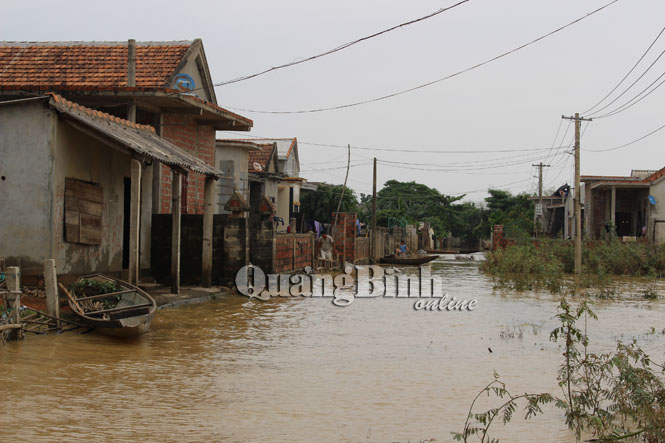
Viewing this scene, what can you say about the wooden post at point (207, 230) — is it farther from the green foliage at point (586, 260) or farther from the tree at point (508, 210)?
the tree at point (508, 210)

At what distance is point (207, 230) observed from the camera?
16.6 m

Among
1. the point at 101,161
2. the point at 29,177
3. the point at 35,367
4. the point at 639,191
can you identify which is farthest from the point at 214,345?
the point at 639,191

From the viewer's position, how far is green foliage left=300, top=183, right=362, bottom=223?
139ft

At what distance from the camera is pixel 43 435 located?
5883 mm

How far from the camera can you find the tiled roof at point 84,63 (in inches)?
749

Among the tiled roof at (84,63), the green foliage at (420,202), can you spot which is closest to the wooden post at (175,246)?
the tiled roof at (84,63)

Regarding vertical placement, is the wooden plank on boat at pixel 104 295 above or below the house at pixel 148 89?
below

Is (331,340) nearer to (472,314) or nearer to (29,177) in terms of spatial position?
(472,314)

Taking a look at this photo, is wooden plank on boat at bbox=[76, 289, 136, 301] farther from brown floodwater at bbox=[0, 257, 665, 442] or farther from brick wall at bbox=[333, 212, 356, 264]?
brick wall at bbox=[333, 212, 356, 264]

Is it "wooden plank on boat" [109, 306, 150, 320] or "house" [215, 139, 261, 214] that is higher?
"house" [215, 139, 261, 214]

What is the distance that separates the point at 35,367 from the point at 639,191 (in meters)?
34.5

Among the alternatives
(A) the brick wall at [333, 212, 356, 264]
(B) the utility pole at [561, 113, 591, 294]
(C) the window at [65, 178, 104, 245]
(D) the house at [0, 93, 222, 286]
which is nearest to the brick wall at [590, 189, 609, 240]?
(B) the utility pole at [561, 113, 591, 294]

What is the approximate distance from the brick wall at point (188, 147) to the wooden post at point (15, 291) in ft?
27.5

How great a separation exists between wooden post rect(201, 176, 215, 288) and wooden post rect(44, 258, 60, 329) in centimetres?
612
